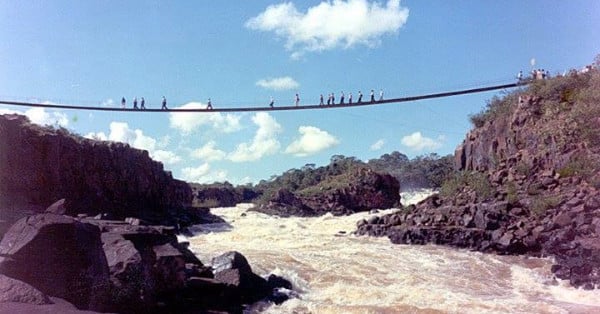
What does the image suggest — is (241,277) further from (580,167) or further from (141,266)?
(580,167)

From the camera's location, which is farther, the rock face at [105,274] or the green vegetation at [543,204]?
the green vegetation at [543,204]

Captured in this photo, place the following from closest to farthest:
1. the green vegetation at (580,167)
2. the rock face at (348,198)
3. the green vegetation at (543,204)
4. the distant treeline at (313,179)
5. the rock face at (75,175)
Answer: the green vegetation at (543,204) → the green vegetation at (580,167) → the rock face at (75,175) → the rock face at (348,198) → the distant treeline at (313,179)

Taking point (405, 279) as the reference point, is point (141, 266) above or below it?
above

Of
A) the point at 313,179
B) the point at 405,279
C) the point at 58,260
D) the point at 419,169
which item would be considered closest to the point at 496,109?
the point at 405,279

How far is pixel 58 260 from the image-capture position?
778 centimetres

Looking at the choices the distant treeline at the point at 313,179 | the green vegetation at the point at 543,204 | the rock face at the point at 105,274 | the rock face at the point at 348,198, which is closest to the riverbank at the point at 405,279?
the rock face at the point at 105,274

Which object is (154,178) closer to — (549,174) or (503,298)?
(549,174)

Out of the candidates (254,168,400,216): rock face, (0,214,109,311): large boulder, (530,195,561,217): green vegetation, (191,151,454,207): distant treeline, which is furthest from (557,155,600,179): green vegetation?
(191,151,454,207): distant treeline

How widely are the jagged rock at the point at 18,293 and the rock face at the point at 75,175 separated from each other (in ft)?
41.8

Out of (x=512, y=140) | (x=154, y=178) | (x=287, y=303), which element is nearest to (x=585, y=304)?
(x=287, y=303)

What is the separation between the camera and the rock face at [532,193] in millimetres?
15039

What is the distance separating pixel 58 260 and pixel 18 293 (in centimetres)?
167

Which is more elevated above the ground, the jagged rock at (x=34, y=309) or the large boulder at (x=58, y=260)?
the large boulder at (x=58, y=260)

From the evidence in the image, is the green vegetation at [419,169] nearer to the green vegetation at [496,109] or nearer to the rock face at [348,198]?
the rock face at [348,198]
